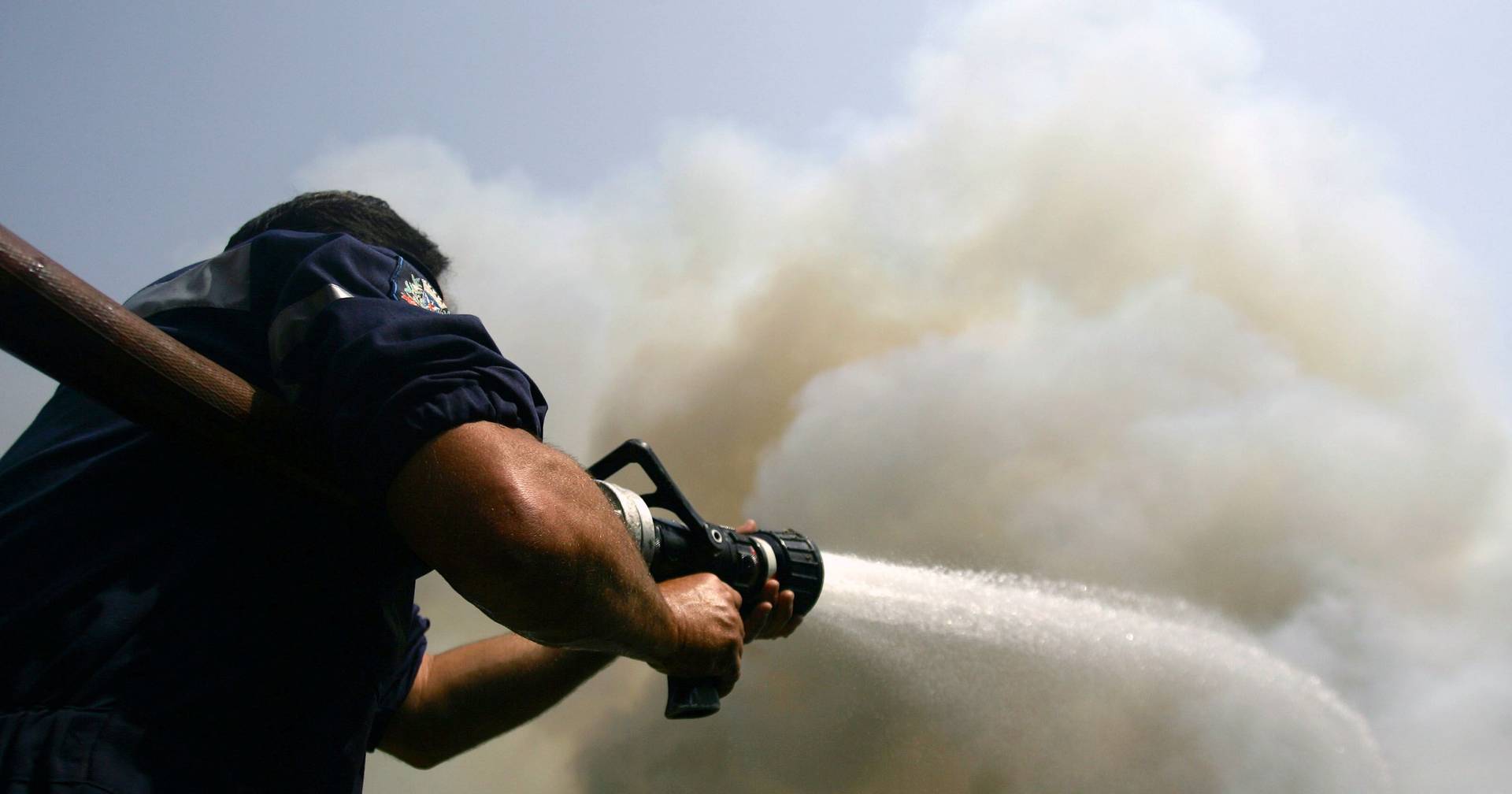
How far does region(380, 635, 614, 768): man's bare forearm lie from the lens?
220cm

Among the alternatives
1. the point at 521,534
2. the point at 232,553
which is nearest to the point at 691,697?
the point at 521,534

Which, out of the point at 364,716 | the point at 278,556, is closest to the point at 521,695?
the point at 364,716

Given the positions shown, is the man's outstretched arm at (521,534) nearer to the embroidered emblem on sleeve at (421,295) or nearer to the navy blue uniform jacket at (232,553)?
the navy blue uniform jacket at (232,553)

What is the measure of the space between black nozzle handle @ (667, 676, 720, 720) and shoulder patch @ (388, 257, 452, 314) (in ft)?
2.37

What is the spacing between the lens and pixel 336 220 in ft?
5.68

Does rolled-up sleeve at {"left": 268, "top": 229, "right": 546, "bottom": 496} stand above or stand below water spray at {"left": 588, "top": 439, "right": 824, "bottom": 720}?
below

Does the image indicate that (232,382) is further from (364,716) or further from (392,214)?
(392,214)

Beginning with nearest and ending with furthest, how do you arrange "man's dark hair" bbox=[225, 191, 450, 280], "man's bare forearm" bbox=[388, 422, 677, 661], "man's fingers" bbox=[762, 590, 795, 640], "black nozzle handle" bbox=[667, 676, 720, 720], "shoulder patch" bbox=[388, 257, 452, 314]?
"man's bare forearm" bbox=[388, 422, 677, 661] < "shoulder patch" bbox=[388, 257, 452, 314] < "black nozzle handle" bbox=[667, 676, 720, 720] < "man's dark hair" bbox=[225, 191, 450, 280] < "man's fingers" bbox=[762, 590, 795, 640]

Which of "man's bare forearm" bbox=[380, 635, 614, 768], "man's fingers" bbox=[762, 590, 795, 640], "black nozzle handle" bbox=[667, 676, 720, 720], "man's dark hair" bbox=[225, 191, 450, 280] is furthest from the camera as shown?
"man's bare forearm" bbox=[380, 635, 614, 768]

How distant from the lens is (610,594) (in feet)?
4.05

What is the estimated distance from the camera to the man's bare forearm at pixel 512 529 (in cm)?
108

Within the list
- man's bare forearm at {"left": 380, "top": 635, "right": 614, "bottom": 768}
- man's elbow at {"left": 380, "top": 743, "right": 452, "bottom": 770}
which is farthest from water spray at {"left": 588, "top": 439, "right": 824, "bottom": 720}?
man's elbow at {"left": 380, "top": 743, "right": 452, "bottom": 770}

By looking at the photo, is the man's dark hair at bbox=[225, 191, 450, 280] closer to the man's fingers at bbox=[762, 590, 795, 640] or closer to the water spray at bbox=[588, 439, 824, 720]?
the water spray at bbox=[588, 439, 824, 720]

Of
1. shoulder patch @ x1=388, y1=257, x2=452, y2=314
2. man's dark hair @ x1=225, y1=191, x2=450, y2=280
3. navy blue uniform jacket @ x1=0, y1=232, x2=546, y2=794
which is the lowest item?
navy blue uniform jacket @ x1=0, y1=232, x2=546, y2=794
